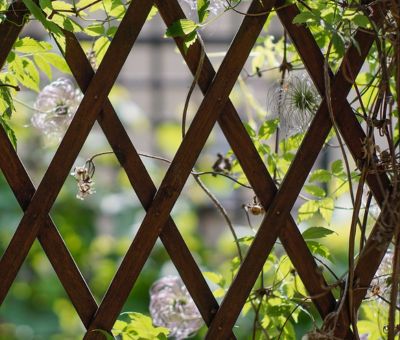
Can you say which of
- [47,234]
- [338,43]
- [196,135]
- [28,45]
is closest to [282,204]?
[196,135]

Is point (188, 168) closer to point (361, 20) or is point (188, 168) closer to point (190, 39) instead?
point (190, 39)

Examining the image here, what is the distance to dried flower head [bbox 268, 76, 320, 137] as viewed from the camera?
128 cm

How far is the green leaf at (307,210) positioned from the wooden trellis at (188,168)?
162mm

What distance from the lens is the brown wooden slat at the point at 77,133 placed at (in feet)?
3.98

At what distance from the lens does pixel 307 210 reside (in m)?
1.40

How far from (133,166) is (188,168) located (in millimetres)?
91

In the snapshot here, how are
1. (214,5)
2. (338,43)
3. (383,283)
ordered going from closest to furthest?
1. (338,43)
2. (214,5)
3. (383,283)

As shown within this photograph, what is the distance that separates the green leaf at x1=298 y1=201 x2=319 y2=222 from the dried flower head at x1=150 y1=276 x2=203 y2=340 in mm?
313

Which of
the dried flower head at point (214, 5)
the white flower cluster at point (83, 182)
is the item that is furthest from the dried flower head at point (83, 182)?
the dried flower head at point (214, 5)

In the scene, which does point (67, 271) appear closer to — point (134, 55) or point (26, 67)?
point (26, 67)

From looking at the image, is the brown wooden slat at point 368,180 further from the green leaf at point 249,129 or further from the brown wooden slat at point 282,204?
the green leaf at point 249,129

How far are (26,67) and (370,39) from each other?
609mm

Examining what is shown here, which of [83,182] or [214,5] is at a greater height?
[214,5]

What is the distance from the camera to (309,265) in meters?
1.25
